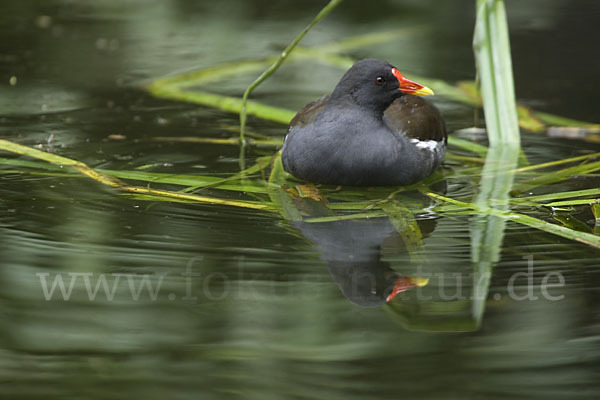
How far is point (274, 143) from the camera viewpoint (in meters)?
5.06

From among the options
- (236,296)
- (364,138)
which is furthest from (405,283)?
(364,138)

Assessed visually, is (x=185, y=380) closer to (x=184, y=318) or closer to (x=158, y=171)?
(x=184, y=318)

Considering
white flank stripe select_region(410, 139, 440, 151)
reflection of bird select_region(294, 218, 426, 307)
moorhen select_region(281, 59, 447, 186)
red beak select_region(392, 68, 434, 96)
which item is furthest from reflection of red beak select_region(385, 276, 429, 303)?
red beak select_region(392, 68, 434, 96)

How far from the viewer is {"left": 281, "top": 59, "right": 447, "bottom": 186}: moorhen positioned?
4250mm

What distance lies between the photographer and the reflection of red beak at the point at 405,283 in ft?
10.0

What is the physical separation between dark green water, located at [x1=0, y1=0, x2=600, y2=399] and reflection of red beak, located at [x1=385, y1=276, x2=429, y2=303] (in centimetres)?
3

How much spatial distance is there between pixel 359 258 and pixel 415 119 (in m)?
1.49

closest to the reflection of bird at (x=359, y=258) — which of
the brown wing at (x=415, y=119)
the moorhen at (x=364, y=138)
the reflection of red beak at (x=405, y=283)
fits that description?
the reflection of red beak at (x=405, y=283)

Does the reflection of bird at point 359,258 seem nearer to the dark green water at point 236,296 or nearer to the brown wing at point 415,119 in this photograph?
the dark green water at point 236,296

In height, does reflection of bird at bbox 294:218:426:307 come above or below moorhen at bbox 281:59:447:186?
below

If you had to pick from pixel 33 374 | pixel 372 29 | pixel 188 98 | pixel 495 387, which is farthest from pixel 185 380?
pixel 372 29

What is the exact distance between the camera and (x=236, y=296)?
118 inches

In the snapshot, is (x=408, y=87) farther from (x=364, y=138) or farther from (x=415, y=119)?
(x=364, y=138)

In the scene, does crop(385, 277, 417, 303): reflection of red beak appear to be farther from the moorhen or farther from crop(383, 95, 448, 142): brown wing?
crop(383, 95, 448, 142): brown wing
